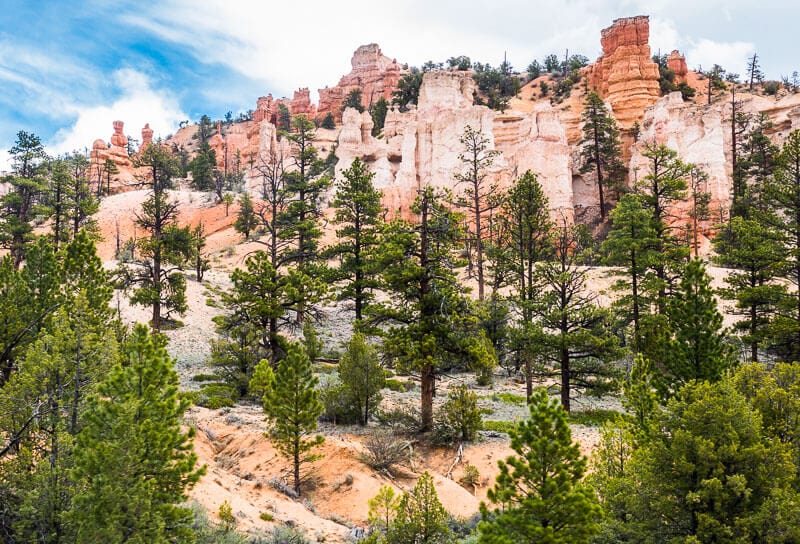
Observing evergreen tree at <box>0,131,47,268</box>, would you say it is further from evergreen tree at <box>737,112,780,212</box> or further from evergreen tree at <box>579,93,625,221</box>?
evergreen tree at <box>737,112,780,212</box>

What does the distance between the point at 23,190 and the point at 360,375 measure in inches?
1289

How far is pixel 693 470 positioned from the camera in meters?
Result: 8.91

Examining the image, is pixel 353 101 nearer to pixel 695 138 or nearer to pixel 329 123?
pixel 329 123

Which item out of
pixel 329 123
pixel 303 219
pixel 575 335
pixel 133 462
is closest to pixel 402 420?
pixel 575 335

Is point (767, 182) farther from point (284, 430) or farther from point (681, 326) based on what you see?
point (284, 430)

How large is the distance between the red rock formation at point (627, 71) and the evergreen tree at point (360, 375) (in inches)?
2184

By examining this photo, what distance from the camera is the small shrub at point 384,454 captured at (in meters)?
14.6

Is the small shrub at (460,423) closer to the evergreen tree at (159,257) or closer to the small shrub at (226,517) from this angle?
the small shrub at (226,517)

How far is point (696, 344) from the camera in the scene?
44.8 feet

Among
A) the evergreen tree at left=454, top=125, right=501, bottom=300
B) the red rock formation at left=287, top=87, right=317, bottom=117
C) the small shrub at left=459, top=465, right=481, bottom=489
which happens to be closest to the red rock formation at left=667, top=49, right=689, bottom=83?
the evergreen tree at left=454, top=125, right=501, bottom=300

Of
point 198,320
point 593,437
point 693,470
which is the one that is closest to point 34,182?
point 198,320

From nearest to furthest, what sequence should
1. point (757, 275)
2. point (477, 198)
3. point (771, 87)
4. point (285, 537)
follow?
point (285, 537)
point (757, 275)
point (477, 198)
point (771, 87)

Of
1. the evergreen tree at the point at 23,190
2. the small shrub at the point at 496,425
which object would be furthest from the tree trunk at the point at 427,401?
the evergreen tree at the point at 23,190

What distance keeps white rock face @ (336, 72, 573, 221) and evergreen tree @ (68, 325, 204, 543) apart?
3640cm
